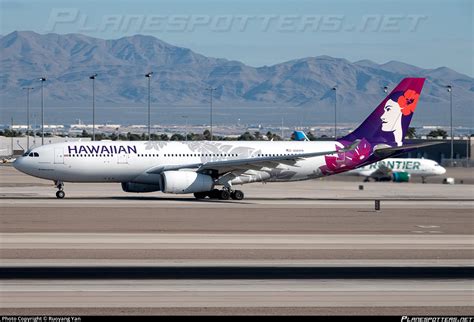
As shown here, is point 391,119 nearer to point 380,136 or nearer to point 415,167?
point 380,136

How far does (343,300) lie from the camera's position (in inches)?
877

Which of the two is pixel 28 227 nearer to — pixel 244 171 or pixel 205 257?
pixel 205 257

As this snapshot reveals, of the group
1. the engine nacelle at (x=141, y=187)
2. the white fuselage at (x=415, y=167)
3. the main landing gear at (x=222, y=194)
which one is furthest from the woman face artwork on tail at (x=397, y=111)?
the white fuselage at (x=415, y=167)

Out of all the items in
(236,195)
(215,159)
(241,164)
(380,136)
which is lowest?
(236,195)

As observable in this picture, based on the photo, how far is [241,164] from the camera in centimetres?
5659

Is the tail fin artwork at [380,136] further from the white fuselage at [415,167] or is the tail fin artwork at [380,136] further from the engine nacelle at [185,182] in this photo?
the white fuselage at [415,167]

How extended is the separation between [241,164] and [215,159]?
3345 mm

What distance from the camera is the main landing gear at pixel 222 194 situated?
5794cm

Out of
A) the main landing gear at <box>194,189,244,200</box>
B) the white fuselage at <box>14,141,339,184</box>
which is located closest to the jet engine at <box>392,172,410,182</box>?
the white fuselage at <box>14,141,339,184</box>

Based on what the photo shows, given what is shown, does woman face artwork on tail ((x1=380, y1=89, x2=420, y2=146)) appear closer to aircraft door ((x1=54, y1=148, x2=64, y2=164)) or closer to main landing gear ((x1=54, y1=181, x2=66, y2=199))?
aircraft door ((x1=54, y1=148, x2=64, y2=164))

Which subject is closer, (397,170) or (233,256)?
(233,256)

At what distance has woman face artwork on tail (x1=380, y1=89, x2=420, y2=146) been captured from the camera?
2410 inches

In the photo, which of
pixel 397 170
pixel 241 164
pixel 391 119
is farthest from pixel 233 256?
pixel 397 170

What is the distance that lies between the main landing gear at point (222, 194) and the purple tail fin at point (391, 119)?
8130 millimetres
